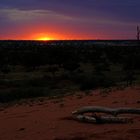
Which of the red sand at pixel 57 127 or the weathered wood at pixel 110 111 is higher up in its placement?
the weathered wood at pixel 110 111

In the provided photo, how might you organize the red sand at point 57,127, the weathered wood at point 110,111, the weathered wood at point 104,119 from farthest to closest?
the weathered wood at point 110,111 < the weathered wood at point 104,119 < the red sand at point 57,127

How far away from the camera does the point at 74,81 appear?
34500 millimetres

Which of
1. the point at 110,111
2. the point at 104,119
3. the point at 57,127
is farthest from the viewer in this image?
the point at 110,111

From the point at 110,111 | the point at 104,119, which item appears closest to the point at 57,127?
the point at 104,119

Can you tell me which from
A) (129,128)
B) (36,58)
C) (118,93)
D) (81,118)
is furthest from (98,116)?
(36,58)

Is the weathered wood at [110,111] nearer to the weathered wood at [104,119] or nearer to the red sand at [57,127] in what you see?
the red sand at [57,127]

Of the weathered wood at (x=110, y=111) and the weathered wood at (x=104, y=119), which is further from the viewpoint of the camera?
the weathered wood at (x=110, y=111)

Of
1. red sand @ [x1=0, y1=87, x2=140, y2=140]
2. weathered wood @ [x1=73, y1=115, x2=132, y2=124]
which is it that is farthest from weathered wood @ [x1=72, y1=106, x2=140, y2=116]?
weathered wood @ [x1=73, y1=115, x2=132, y2=124]

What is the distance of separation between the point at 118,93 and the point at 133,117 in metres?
6.25

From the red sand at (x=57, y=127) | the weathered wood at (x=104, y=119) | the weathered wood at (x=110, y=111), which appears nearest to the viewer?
the red sand at (x=57, y=127)

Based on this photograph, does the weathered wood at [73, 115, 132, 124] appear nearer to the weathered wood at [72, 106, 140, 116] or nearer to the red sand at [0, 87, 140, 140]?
the red sand at [0, 87, 140, 140]

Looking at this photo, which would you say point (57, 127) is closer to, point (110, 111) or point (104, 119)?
point (104, 119)

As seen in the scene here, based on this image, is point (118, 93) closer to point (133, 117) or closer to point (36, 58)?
point (133, 117)

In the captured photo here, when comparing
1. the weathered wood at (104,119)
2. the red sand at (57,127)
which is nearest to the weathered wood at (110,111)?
the red sand at (57,127)
